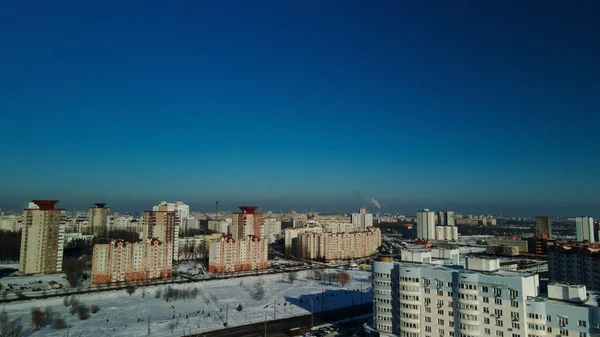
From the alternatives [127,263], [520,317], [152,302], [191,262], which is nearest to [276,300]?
[152,302]

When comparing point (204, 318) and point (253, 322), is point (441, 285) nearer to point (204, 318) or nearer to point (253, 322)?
point (253, 322)

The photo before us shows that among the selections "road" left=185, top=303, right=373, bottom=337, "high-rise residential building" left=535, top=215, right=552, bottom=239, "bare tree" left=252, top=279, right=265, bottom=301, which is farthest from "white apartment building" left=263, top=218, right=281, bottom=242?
"road" left=185, top=303, right=373, bottom=337

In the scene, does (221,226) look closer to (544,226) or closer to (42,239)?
(42,239)

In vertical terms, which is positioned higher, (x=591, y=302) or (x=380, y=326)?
(x=591, y=302)

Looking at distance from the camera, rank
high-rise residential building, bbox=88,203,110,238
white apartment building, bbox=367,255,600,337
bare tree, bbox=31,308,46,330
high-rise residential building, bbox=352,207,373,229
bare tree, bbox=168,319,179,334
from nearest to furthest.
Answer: white apartment building, bbox=367,255,600,337 → bare tree, bbox=31,308,46,330 → bare tree, bbox=168,319,179,334 → high-rise residential building, bbox=88,203,110,238 → high-rise residential building, bbox=352,207,373,229

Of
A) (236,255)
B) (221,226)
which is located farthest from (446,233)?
(236,255)

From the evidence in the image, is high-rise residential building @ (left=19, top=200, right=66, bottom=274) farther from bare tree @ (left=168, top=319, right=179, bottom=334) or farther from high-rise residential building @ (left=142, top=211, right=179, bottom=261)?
bare tree @ (left=168, top=319, right=179, bottom=334)
